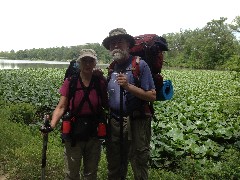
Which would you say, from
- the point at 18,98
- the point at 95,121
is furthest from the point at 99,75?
the point at 18,98

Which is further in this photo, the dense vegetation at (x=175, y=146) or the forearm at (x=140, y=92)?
the dense vegetation at (x=175, y=146)

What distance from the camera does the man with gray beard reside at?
3.81 m

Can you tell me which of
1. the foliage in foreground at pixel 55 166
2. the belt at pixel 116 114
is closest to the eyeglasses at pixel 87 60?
the belt at pixel 116 114

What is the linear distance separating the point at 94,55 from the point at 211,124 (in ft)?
22.9

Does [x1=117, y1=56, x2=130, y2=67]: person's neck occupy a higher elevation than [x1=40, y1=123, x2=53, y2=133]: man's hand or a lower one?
higher

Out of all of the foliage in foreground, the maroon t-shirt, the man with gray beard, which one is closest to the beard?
the man with gray beard

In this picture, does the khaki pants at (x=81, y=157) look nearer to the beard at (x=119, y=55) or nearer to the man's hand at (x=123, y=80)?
the man's hand at (x=123, y=80)

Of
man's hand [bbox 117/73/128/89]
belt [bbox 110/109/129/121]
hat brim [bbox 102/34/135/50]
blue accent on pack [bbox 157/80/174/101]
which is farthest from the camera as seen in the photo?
blue accent on pack [bbox 157/80/174/101]

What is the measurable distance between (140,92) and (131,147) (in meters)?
0.83

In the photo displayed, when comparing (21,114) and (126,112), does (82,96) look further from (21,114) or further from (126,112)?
(21,114)

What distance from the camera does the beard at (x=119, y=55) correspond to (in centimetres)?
379

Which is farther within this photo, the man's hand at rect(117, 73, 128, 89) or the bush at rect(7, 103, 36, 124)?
the bush at rect(7, 103, 36, 124)

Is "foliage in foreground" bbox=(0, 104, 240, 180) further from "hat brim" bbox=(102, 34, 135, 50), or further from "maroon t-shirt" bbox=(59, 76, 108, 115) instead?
"hat brim" bbox=(102, 34, 135, 50)

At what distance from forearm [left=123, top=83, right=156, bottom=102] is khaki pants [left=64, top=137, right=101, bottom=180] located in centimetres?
85
